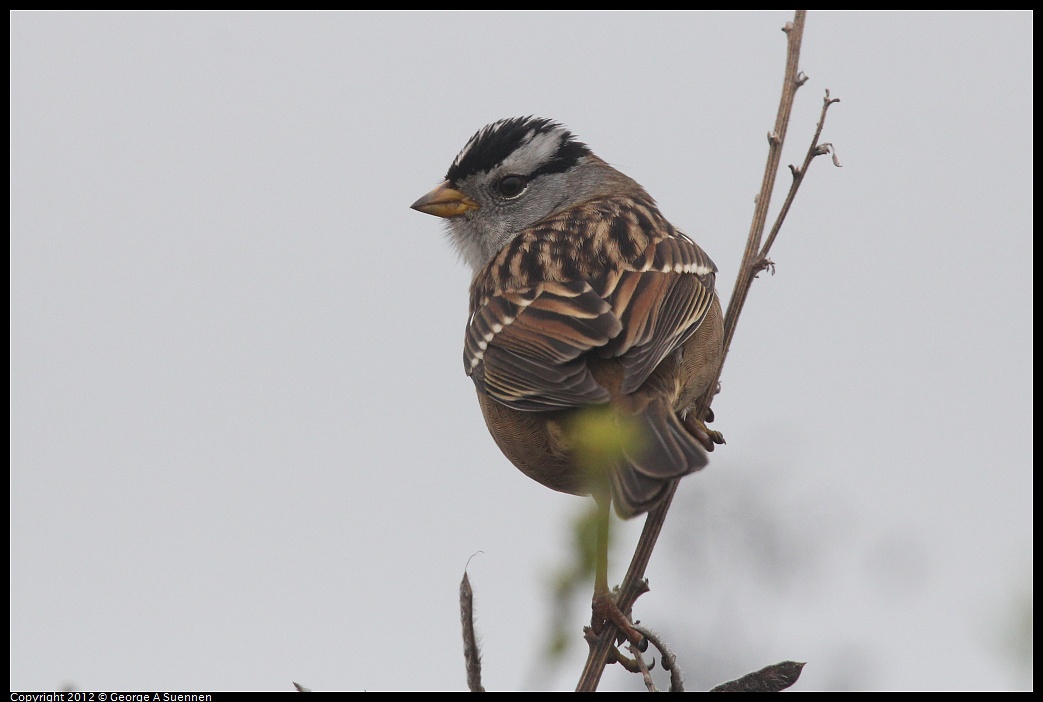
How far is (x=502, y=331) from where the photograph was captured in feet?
14.9

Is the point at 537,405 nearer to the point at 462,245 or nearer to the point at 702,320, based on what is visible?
the point at 702,320

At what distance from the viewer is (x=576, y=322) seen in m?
4.23

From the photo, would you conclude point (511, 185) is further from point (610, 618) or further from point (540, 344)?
point (610, 618)

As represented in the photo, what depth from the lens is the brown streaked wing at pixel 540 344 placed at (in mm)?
3949

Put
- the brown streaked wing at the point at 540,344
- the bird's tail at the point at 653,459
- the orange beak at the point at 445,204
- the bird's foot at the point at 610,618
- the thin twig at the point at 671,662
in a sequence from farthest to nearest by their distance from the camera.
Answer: the orange beak at the point at 445,204 < the brown streaked wing at the point at 540,344 < the bird's foot at the point at 610,618 < the bird's tail at the point at 653,459 < the thin twig at the point at 671,662

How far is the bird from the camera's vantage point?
3807mm

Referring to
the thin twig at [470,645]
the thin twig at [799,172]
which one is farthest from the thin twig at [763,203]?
the thin twig at [470,645]

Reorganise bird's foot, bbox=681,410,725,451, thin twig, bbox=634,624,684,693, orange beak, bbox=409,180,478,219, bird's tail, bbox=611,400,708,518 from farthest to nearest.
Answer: orange beak, bbox=409,180,478,219 < bird's foot, bbox=681,410,725,451 < bird's tail, bbox=611,400,708,518 < thin twig, bbox=634,624,684,693

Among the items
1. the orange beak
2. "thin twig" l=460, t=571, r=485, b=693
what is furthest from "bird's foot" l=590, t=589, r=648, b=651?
the orange beak

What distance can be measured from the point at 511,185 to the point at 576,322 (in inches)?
72.1

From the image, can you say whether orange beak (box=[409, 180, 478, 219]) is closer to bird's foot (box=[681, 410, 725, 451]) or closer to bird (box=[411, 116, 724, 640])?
bird (box=[411, 116, 724, 640])

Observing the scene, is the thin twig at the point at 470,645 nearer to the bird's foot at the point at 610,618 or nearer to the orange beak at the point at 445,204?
the bird's foot at the point at 610,618

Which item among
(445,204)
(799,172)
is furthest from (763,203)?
(445,204)

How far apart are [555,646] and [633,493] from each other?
5.16 ft
